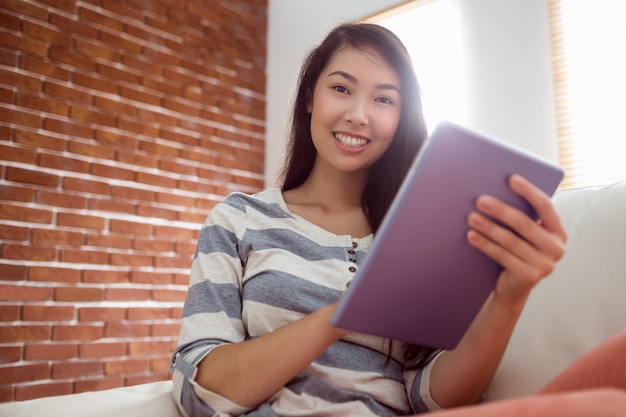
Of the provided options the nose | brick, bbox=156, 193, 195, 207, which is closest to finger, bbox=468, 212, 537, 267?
the nose

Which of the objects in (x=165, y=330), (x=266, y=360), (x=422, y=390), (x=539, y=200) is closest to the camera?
(x=539, y=200)

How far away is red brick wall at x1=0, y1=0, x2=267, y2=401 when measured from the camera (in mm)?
2264

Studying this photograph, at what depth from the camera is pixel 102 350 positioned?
244cm

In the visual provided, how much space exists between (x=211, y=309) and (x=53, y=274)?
175 cm

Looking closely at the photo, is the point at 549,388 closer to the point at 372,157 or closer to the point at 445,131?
the point at 445,131

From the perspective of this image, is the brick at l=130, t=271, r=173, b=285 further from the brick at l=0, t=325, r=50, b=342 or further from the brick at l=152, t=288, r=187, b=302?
the brick at l=0, t=325, r=50, b=342

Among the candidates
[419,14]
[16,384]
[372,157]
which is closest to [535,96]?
[419,14]

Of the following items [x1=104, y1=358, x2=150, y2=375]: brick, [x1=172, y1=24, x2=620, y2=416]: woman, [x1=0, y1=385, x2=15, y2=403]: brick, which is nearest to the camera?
[x1=172, y1=24, x2=620, y2=416]: woman

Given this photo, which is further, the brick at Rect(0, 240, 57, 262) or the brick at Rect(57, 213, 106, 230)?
the brick at Rect(57, 213, 106, 230)

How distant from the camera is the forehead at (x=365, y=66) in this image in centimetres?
99

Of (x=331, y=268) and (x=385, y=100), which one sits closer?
(x=331, y=268)

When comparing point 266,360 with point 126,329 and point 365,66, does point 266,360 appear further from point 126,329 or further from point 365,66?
point 126,329

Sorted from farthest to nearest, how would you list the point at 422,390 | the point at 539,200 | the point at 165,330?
the point at 165,330, the point at 422,390, the point at 539,200

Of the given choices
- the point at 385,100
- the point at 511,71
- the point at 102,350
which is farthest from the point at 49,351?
the point at 511,71
